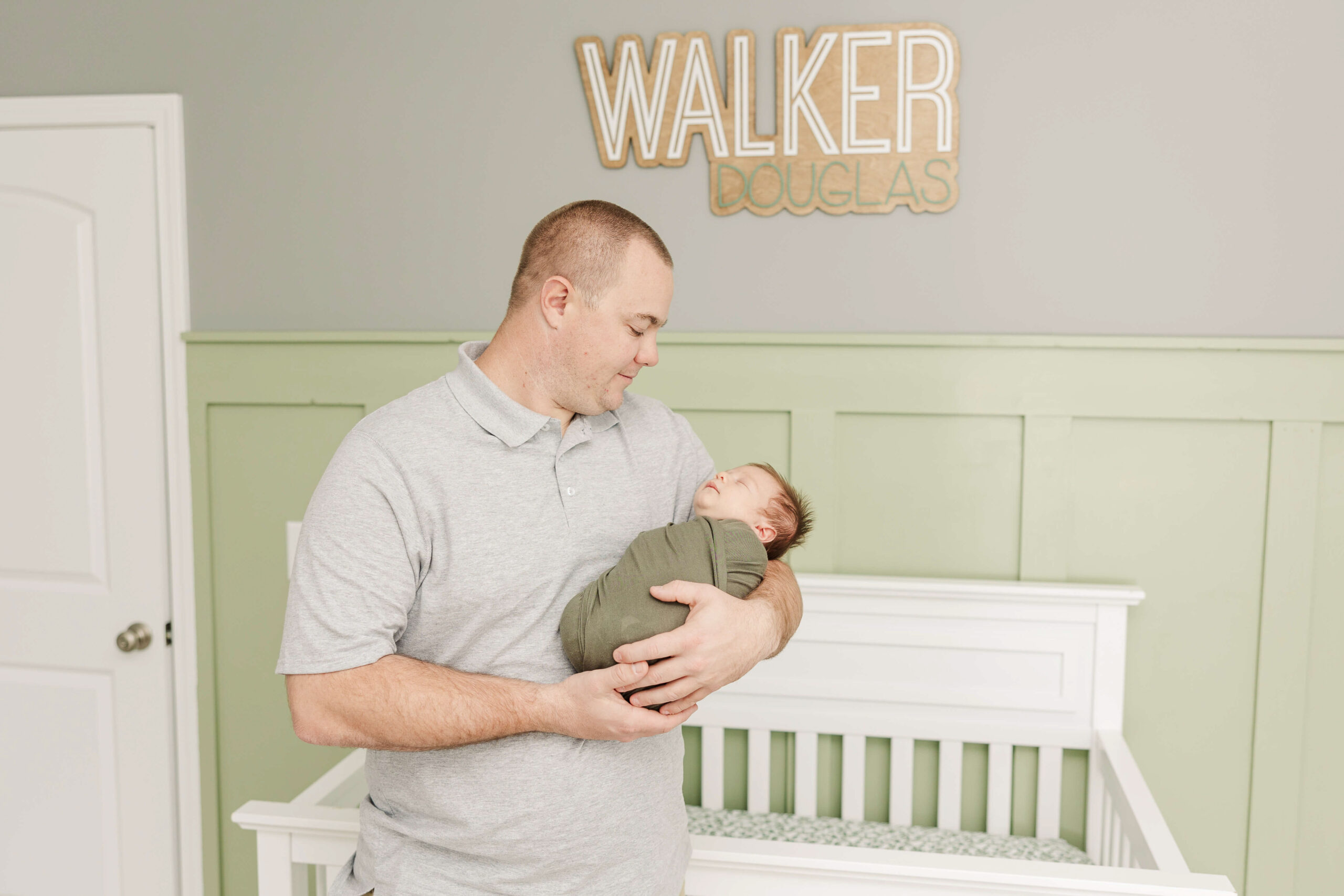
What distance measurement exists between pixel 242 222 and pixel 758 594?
1.67 m

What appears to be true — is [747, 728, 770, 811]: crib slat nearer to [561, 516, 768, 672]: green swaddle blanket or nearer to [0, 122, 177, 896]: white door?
[561, 516, 768, 672]: green swaddle blanket

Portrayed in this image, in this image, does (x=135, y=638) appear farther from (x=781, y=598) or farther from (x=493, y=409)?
(x=781, y=598)

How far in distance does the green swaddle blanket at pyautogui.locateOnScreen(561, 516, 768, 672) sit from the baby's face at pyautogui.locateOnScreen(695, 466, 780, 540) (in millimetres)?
121

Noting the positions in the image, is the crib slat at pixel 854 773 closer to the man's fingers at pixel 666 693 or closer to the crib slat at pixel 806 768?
the crib slat at pixel 806 768

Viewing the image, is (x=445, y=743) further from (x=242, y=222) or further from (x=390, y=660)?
(x=242, y=222)

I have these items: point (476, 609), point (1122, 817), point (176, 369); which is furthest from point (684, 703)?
point (176, 369)

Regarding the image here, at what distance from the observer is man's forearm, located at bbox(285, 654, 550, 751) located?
102 cm

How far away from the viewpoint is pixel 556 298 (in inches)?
44.4

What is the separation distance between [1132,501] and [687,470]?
1.14m

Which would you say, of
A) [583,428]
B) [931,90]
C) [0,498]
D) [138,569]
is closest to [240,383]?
[138,569]

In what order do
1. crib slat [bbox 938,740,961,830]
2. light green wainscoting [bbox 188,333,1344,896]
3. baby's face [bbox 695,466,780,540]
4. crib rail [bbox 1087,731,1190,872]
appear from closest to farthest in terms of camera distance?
baby's face [bbox 695,466,780,540]
crib rail [bbox 1087,731,1190,872]
light green wainscoting [bbox 188,333,1344,896]
crib slat [bbox 938,740,961,830]

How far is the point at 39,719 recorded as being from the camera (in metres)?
2.32

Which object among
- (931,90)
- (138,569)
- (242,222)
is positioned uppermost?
(931,90)

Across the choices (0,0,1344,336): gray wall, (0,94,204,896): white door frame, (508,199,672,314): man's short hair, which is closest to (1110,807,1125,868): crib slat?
(0,0,1344,336): gray wall
